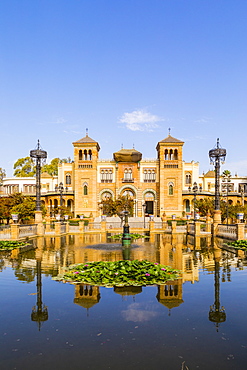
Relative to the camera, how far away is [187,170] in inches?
2571

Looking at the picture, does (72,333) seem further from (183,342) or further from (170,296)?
(170,296)

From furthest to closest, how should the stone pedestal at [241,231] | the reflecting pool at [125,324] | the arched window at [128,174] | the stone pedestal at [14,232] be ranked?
the arched window at [128,174], the stone pedestal at [14,232], the stone pedestal at [241,231], the reflecting pool at [125,324]

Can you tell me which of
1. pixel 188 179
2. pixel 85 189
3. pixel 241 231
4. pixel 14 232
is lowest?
pixel 14 232

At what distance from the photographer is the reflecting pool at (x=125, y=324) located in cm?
486

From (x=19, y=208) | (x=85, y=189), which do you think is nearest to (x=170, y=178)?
A: (x=85, y=189)

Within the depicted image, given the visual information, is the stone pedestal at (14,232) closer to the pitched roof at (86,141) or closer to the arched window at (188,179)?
the pitched roof at (86,141)

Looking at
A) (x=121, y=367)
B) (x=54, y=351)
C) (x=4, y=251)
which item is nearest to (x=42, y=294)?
(x=54, y=351)

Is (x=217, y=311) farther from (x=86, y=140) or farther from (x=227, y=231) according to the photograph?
(x=86, y=140)

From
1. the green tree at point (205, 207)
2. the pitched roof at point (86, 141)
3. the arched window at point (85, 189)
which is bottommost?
the green tree at point (205, 207)

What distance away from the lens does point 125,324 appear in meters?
6.19

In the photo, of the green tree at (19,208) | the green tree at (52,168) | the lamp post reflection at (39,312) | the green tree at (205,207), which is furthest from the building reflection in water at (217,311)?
the green tree at (52,168)

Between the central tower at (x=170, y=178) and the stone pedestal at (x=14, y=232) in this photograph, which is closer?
the stone pedestal at (x=14, y=232)

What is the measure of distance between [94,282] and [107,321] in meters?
3.12

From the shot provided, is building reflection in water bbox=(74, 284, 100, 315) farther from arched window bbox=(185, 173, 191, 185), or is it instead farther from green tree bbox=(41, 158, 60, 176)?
green tree bbox=(41, 158, 60, 176)
